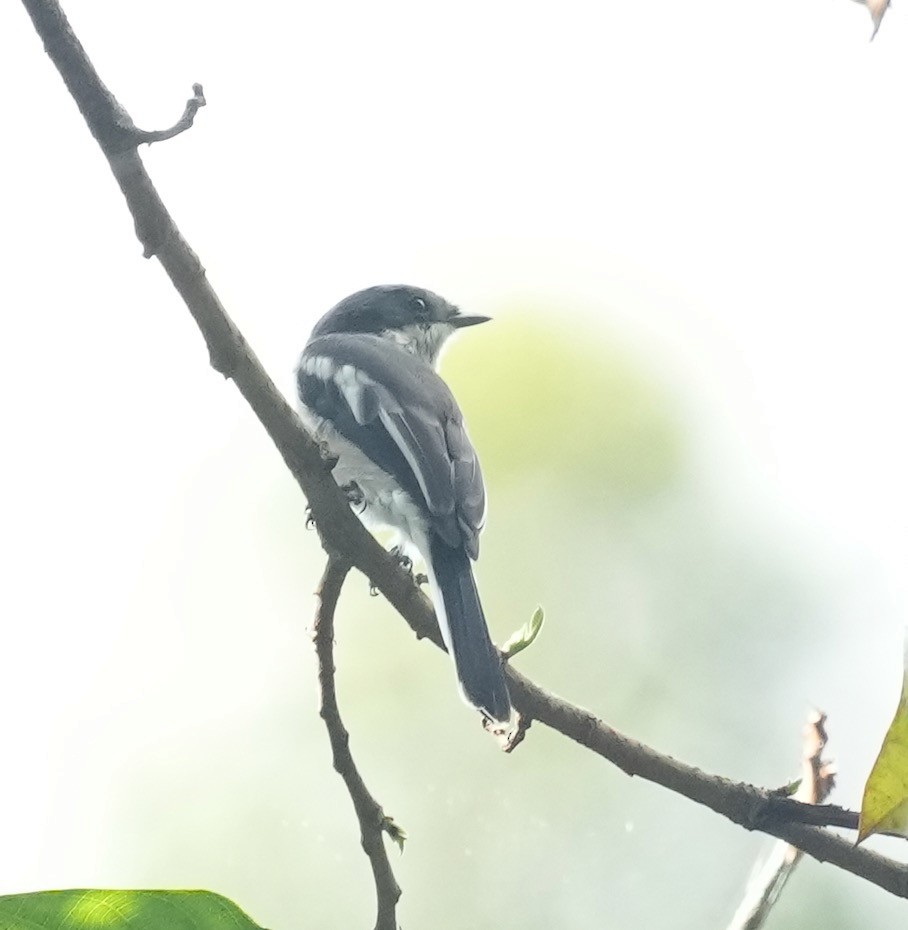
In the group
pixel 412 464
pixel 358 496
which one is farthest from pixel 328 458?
pixel 358 496

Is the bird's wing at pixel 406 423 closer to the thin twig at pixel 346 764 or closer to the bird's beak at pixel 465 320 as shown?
the thin twig at pixel 346 764

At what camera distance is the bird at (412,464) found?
6.51 feet

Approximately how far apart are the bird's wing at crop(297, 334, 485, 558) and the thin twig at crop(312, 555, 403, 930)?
40cm

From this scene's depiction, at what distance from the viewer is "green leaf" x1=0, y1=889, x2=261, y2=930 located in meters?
1.05

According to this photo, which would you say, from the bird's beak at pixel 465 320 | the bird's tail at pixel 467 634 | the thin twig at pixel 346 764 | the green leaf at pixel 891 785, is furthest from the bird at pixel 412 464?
the green leaf at pixel 891 785

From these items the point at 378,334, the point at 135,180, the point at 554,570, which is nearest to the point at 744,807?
the point at 135,180

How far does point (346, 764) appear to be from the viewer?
179 centimetres

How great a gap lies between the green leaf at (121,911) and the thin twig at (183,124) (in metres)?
0.96

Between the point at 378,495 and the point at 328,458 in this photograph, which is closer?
the point at 328,458

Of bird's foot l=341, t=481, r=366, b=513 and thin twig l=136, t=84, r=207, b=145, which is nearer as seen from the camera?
thin twig l=136, t=84, r=207, b=145

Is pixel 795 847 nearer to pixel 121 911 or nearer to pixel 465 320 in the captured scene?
Result: pixel 121 911

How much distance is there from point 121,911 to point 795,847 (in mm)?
1053

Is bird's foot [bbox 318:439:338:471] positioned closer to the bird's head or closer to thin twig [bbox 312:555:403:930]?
thin twig [bbox 312:555:403:930]

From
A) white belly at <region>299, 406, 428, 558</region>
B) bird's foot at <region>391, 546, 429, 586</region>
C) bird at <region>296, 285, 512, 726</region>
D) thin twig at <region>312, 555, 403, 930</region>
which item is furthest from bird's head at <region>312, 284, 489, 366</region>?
thin twig at <region>312, 555, 403, 930</region>
